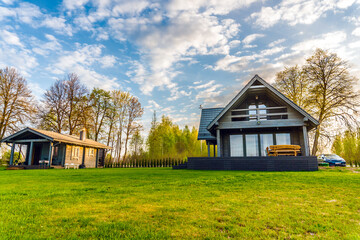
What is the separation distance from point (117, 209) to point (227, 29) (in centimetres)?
1470

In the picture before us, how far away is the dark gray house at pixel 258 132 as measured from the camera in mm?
12219

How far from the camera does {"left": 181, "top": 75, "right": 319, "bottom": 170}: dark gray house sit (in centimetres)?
1222

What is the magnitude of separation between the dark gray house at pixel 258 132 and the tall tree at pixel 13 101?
22.9 meters

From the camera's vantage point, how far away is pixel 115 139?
33.9 metres

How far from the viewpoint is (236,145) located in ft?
53.5

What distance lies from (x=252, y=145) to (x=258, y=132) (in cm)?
116

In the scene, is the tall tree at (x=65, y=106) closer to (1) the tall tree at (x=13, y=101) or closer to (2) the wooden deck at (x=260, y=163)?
(1) the tall tree at (x=13, y=101)

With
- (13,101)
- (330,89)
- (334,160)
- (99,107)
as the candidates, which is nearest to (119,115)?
(99,107)

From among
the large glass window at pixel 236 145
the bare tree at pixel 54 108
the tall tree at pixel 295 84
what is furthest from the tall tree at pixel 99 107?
the tall tree at pixel 295 84

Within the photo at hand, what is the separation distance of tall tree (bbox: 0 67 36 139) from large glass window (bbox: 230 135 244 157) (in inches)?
1002

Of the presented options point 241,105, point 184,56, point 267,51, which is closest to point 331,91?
point 267,51

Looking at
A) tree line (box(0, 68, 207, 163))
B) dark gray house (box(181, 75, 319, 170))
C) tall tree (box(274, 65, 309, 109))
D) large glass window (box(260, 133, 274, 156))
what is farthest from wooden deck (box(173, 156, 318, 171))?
tree line (box(0, 68, 207, 163))

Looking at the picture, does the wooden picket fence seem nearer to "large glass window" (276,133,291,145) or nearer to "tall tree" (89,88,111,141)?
"tall tree" (89,88,111,141)

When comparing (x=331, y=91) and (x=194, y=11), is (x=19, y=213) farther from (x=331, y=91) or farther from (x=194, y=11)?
(x=331, y=91)
